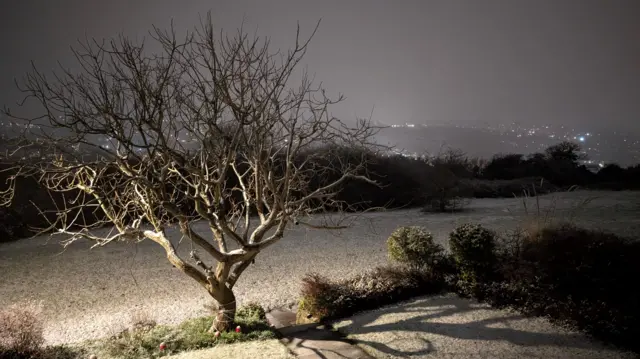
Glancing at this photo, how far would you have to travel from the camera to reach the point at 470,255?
732 cm

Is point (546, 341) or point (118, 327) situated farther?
point (118, 327)

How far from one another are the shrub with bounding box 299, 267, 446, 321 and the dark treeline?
349 centimetres

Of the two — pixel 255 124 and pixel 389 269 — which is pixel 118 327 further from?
pixel 389 269

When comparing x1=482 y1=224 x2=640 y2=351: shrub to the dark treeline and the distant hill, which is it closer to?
the dark treeline

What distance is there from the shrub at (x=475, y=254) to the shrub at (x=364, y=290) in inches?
20.4

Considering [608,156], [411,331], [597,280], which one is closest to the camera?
[411,331]

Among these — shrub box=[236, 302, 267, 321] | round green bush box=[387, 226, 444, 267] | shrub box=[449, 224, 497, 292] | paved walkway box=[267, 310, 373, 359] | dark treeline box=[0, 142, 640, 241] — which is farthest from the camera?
dark treeline box=[0, 142, 640, 241]

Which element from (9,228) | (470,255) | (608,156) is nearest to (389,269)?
(470,255)

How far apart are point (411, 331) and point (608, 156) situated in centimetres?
4010

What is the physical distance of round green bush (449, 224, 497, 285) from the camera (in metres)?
7.22

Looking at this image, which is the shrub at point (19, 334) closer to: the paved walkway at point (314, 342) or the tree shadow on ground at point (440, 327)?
the paved walkway at point (314, 342)

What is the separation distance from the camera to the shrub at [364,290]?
6.43m

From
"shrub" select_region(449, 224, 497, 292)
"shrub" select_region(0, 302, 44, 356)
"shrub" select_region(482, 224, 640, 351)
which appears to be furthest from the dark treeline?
"shrub" select_region(0, 302, 44, 356)

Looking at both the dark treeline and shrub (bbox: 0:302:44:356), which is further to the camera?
the dark treeline
